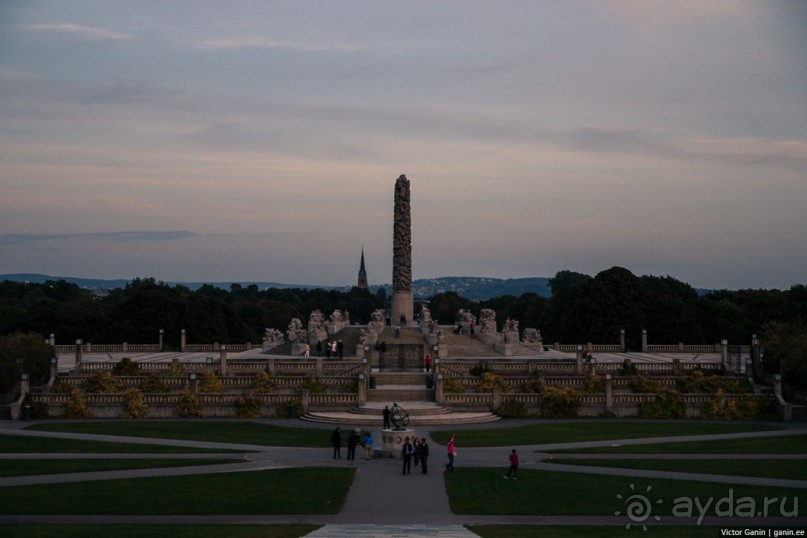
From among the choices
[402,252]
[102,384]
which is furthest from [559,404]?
[402,252]

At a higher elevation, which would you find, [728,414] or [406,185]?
[406,185]

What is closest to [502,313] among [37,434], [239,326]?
[239,326]

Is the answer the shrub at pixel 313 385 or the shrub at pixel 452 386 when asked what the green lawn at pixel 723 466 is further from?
the shrub at pixel 313 385

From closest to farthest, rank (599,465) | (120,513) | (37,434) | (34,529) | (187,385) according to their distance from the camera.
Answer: (34,529) < (120,513) < (599,465) < (37,434) < (187,385)

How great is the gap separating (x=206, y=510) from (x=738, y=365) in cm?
5058

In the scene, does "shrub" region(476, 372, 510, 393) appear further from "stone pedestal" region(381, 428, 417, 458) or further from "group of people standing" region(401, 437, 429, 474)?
"group of people standing" region(401, 437, 429, 474)

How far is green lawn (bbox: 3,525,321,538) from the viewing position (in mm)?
27531

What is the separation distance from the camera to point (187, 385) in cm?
6172

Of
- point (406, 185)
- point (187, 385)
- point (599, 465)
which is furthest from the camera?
point (406, 185)

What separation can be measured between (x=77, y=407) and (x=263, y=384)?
33.2 ft

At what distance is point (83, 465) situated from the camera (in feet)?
128

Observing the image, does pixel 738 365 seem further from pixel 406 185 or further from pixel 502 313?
pixel 502 313

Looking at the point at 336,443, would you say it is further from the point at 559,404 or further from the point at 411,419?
the point at 559,404

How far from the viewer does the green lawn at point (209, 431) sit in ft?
156
